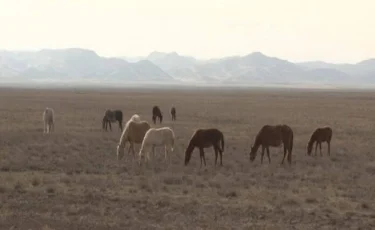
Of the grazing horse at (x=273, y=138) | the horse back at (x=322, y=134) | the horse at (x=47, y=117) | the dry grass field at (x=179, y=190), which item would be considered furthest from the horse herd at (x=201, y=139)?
the horse at (x=47, y=117)

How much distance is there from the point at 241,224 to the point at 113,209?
2.91 meters

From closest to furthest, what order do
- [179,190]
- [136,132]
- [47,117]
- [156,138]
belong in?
[179,190]
[156,138]
[136,132]
[47,117]

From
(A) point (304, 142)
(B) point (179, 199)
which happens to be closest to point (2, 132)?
(A) point (304, 142)

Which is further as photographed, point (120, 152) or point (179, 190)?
point (120, 152)

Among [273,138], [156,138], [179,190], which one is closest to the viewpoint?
[179,190]

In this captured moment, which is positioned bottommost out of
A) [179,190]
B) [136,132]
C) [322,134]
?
[179,190]

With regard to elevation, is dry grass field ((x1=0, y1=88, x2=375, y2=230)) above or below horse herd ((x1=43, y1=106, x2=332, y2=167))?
below

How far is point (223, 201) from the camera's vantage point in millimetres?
13086

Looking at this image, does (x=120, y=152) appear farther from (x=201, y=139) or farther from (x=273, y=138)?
(x=273, y=138)

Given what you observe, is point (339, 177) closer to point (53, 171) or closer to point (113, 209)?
point (113, 209)

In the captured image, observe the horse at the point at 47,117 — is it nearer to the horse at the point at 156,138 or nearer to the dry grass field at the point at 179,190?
the dry grass field at the point at 179,190

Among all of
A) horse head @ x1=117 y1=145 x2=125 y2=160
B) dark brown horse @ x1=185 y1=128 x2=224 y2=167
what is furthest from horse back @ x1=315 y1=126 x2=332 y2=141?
horse head @ x1=117 y1=145 x2=125 y2=160

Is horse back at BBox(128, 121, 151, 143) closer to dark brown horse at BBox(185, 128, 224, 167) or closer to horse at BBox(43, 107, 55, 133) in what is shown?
dark brown horse at BBox(185, 128, 224, 167)

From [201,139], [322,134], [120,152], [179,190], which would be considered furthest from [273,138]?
[179,190]
